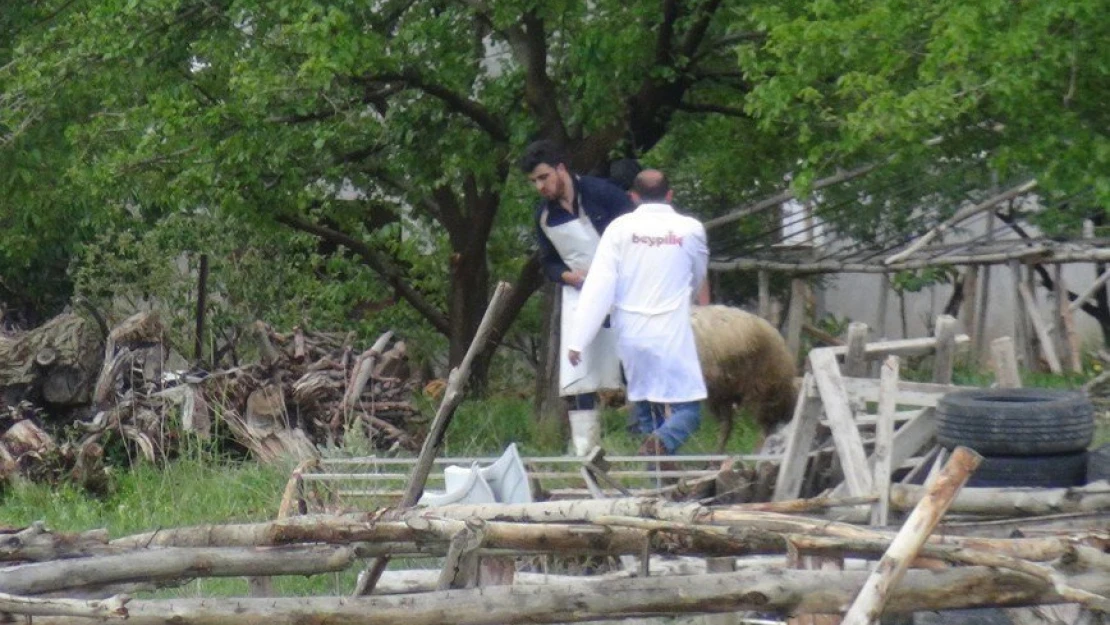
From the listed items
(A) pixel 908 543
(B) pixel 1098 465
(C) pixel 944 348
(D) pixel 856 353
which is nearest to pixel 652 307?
(D) pixel 856 353

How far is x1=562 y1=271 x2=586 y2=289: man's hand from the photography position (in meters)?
9.02

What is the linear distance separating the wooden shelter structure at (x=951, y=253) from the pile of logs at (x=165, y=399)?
329 cm

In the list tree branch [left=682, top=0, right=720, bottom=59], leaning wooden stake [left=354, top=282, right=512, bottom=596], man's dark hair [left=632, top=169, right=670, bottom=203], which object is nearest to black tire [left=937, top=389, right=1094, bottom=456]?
man's dark hair [left=632, top=169, right=670, bottom=203]

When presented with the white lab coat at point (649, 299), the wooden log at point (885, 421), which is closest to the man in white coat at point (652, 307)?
the white lab coat at point (649, 299)

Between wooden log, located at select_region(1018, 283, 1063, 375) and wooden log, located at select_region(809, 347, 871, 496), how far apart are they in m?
6.84

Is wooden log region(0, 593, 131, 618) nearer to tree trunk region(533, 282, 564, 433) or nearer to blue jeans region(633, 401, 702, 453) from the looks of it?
blue jeans region(633, 401, 702, 453)

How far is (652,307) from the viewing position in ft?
28.0

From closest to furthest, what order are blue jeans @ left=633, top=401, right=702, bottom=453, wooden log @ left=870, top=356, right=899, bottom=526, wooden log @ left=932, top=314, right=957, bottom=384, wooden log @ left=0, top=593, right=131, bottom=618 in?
wooden log @ left=0, top=593, right=131, bottom=618
wooden log @ left=870, top=356, right=899, bottom=526
wooden log @ left=932, top=314, right=957, bottom=384
blue jeans @ left=633, top=401, right=702, bottom=453

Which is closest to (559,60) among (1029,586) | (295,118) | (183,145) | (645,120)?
(645,120)

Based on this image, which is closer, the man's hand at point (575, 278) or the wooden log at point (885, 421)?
the wooden log at point (885, 421)

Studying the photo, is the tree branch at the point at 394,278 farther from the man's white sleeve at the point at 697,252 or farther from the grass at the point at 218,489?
the man's white sleeve at the point at 697,252

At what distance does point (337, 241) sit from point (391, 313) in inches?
57.0

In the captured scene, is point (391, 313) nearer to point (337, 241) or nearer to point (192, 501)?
point (337, 241)

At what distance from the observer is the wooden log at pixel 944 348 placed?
320 inches
